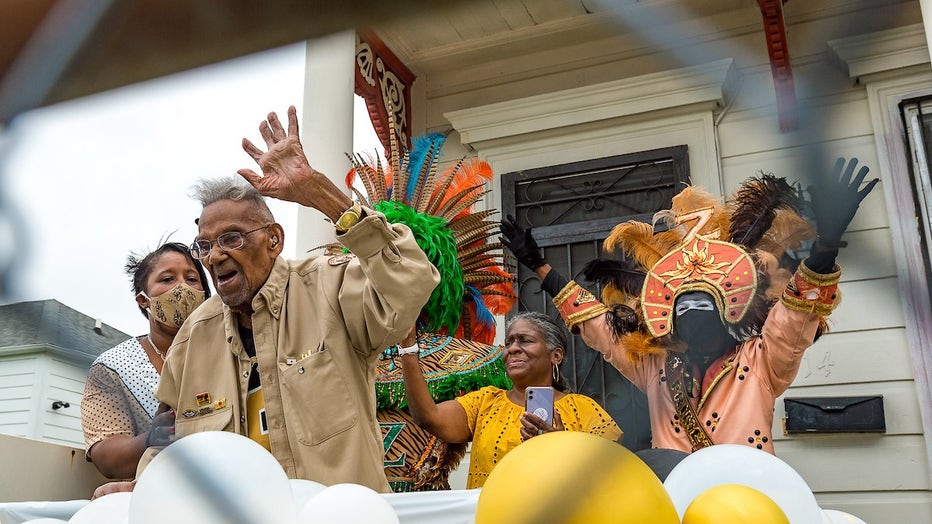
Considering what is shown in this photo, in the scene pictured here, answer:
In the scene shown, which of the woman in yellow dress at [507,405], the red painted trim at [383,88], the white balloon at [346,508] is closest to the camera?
the white balloon at [346,508]

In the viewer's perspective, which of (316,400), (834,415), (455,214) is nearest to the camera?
(316,400)

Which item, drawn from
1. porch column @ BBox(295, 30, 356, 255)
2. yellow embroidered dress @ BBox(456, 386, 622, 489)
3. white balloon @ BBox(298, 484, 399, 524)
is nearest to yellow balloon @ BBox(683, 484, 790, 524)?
white balloon @ BBox(298, 484, 399, 524)

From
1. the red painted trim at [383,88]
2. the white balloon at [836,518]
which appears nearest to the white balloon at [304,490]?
the white balloon at [836,518]

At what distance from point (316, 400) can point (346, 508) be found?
1056mm

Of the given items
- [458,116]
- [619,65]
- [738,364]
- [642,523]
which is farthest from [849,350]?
[642,523]

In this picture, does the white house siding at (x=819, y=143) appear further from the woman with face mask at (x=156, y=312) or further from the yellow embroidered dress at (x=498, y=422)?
the woman with face mask at (x=156, y=312)

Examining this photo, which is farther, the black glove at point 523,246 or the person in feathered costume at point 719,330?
the black glove at point 523,246

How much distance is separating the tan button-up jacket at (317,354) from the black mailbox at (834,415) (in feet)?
8.27

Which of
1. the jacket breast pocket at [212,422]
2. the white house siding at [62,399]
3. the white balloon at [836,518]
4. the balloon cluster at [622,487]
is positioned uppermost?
the jacket breast pocket at [212,422]

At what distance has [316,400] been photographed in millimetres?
2148

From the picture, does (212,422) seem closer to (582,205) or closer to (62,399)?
(62,399)

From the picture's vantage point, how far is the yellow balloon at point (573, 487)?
384 mm

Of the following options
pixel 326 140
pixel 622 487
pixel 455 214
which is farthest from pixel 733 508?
pixel 326 140

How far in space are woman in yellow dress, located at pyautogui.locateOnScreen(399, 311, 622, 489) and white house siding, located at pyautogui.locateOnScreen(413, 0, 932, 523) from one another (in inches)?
41.0
